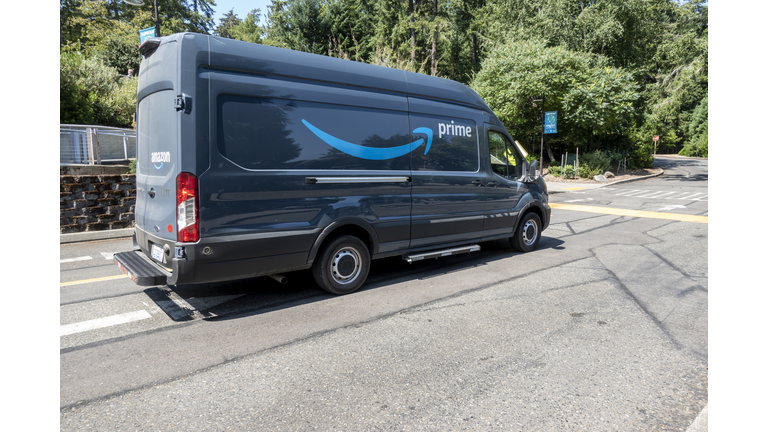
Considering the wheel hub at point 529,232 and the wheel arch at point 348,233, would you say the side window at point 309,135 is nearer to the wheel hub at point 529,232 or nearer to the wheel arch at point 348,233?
the wheel arch at point 348,233

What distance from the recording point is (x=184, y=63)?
406 centimetres

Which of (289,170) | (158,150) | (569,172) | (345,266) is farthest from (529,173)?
(569,172)

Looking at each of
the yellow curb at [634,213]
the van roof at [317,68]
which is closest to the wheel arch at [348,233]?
the van roof at [317,68]

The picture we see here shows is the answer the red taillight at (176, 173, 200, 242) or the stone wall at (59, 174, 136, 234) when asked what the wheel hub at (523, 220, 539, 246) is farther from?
the stone wall at (59, 174, 136, 234)

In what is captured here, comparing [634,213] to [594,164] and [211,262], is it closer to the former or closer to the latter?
[211,262]

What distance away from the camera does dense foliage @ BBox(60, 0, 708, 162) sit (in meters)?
24.2

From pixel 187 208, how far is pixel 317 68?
202 cm

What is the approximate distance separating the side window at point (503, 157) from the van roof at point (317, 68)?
0.85m

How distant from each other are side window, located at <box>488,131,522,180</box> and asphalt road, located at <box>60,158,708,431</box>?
155 centimetres

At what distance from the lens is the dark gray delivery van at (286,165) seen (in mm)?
4137

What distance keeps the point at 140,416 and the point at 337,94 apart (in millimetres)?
3572

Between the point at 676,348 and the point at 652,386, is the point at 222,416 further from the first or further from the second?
the point at 676,348

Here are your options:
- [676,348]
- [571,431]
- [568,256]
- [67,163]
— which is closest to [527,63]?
[568,256]

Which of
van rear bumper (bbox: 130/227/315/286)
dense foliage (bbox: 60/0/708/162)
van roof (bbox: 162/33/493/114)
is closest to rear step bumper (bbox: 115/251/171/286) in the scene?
van rear bumper (bbox: 130/227/315/286)
